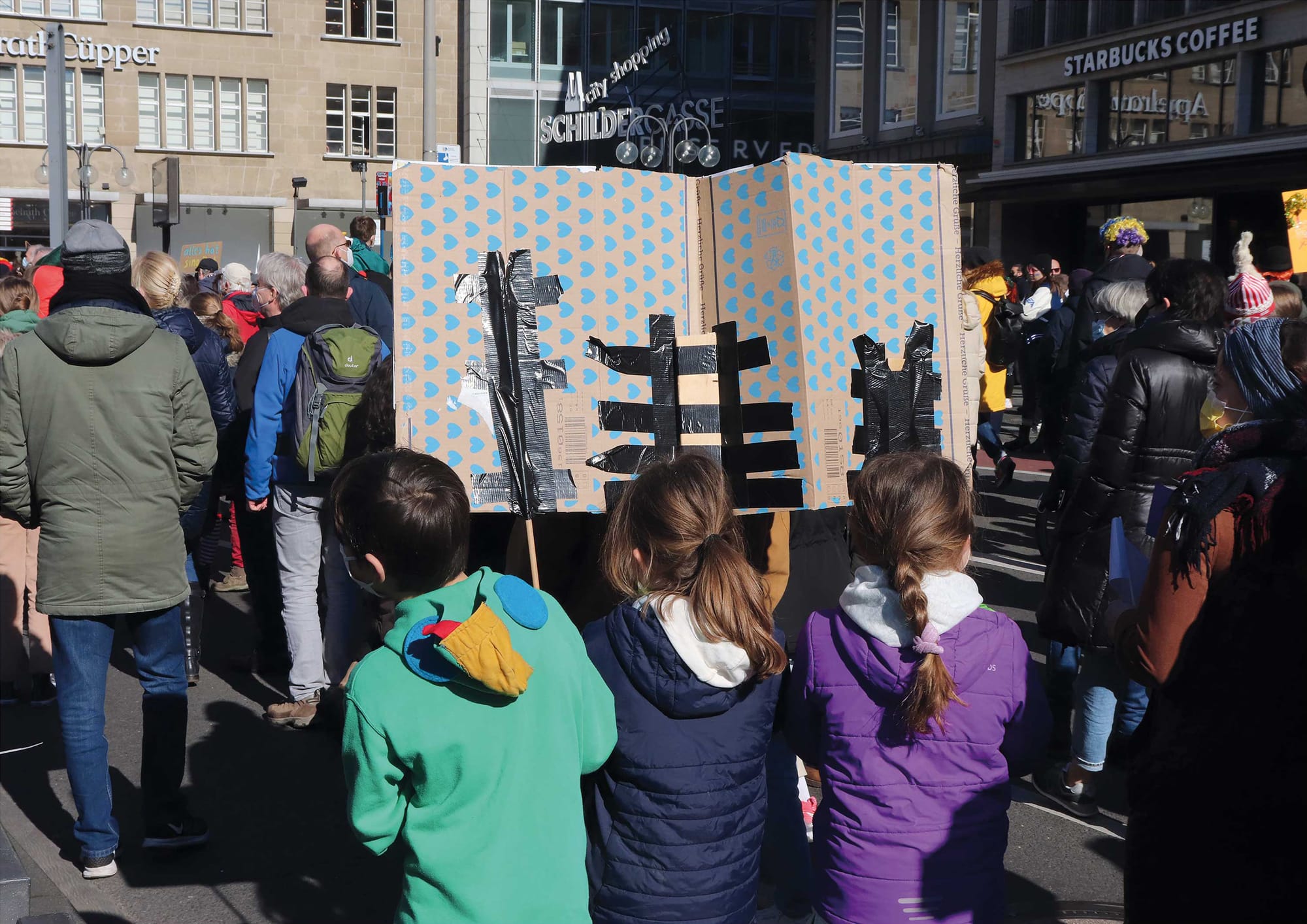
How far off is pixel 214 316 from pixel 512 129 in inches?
1415

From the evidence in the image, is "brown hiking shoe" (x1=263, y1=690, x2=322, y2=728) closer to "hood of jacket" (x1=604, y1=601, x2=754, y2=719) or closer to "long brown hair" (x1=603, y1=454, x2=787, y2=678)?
"long brown hair" (x1=603, y1=454, x2=787, y2=678)

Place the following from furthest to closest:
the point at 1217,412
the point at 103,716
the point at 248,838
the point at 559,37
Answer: the point at 559,37 < the point at 248,838 < the point at 103,716 < the point at 1217,412

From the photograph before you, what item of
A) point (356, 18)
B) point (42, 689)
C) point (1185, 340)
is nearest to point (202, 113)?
point (356, 18)

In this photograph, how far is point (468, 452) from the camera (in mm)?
3836

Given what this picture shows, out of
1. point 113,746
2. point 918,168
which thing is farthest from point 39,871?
point 918,168

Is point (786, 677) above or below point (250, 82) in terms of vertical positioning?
below

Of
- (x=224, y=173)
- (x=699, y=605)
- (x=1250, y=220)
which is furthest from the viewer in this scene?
(x=224, y=173)

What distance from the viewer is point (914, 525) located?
2.73m

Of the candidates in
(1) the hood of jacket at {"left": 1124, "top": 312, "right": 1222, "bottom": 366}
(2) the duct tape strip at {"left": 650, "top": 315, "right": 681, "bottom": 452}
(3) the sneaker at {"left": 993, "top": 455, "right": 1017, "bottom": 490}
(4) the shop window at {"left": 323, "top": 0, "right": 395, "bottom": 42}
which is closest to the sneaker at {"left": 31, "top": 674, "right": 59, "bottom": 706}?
(2) the duct tape strip at {"left": 650, "top": 315, "right": 681, "bottom": 452}

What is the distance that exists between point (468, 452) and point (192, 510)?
2088 mm

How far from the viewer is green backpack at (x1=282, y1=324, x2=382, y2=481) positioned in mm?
5102

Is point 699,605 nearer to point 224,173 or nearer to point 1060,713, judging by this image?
point 1060,713

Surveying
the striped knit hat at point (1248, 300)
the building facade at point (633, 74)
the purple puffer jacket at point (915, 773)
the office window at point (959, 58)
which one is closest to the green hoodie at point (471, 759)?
the purple puffer jacket at point (915, 773)

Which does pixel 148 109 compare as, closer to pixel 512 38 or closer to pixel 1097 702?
pixel 512 38
